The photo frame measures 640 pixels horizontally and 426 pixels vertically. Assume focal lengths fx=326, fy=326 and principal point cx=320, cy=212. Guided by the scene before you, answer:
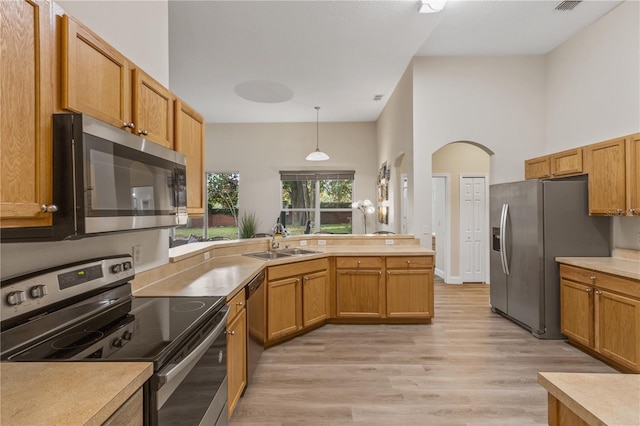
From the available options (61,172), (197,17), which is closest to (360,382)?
(61,172)

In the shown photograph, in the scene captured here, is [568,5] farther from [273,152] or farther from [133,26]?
[273,152]

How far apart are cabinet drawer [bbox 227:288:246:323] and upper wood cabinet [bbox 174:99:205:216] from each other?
639 millimetres

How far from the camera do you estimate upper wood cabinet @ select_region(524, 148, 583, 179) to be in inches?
134

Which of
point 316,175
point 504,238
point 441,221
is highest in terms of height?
point 316,175

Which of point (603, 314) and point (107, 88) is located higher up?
point (107, 88)

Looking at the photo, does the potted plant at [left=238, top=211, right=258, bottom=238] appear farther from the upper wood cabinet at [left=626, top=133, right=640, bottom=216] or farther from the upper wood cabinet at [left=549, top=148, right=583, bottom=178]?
the upper wood cabinet at [left=626, top=133, right=640, bottom=216]

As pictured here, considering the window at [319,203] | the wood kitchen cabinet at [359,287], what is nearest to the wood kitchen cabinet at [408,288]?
the wood kitchen cabinet at [359,287]

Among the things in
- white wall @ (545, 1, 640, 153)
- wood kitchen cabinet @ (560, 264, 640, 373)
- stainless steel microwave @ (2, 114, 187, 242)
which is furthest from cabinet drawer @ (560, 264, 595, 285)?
stainless steel microwave @ (2, 114, 187, 242)

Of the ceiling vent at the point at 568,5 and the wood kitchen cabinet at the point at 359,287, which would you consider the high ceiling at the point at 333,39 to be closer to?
the ceiling vent at the point at 568,5

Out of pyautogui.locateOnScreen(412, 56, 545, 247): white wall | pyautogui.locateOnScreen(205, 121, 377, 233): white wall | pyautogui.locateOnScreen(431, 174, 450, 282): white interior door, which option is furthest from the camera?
pyautogui.locateOnScreen(205, 121, 377, 233): white wall

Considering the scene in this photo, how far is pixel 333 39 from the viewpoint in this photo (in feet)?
11.7

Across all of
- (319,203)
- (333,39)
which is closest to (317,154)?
(319,203)

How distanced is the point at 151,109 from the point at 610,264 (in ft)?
12.5

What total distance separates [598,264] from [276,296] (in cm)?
291
